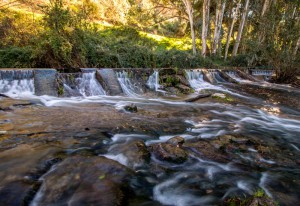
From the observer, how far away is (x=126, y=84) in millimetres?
9719

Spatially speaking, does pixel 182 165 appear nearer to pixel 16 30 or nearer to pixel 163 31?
pixel 16 30

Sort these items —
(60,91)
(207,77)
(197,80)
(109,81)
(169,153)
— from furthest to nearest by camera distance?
(207,77)
(197,80)
(109,81)
(60,91)
(169,153)

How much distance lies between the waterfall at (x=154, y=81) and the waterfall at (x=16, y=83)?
189 inches

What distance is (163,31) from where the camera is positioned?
33.6 meters

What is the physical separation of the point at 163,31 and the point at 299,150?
30902mm

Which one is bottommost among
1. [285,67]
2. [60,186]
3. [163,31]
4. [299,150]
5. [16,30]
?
[299,150]

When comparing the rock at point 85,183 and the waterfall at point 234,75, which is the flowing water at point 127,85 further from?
the waterfall at point 234,75

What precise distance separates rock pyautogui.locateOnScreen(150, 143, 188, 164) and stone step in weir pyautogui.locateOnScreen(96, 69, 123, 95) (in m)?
5.35

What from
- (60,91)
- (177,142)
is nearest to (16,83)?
(60,91)

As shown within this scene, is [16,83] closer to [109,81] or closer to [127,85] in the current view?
[109,81]

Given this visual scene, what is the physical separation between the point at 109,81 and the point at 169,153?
5940 millimetres

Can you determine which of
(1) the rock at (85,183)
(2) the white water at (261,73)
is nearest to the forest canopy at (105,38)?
(2) the white water at (261,73)

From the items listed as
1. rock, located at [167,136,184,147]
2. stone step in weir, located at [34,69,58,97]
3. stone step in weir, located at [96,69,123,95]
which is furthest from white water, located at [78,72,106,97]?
rock, located at [167,136,184,147]

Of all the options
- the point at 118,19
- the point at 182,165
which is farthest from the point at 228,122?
the point at 118,19
